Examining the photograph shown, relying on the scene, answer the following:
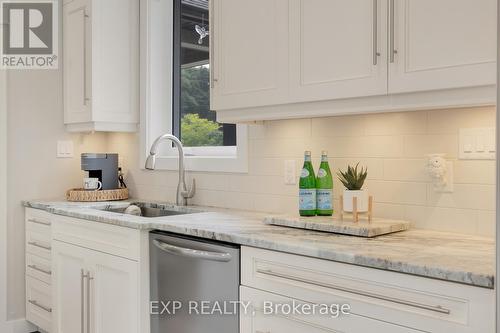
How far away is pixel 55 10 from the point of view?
3.44 m

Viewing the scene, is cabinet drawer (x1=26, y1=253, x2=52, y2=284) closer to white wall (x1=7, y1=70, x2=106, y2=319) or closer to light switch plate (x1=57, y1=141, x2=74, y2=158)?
white wall (x1=7, y1=70, x2=106, y2=319)

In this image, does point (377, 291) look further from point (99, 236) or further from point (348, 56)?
point (99, 236)

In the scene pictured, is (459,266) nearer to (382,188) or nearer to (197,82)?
(382,188)

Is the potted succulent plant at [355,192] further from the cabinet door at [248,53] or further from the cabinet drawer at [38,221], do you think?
the cabinet drawer at [38,221]

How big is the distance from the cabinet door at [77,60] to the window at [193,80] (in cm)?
55

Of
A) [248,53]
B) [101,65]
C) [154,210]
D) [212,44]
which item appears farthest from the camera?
[101,65]

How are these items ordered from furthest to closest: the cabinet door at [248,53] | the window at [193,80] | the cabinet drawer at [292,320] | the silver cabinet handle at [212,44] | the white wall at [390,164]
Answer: the window at [193,80]
the silver cabinet handle at [212,44]
the cabinet door at [248,53]
the white wall at [390,164]
the cabinet drawer at [292,320]

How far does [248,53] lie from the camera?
7.45ft

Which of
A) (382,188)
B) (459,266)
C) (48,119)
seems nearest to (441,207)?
(382,188)

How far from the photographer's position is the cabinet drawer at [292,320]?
1.52 meters

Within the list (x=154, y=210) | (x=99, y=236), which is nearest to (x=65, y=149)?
(x=154, y=210)

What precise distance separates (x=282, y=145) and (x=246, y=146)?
0.25m

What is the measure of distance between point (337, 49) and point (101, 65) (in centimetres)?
181

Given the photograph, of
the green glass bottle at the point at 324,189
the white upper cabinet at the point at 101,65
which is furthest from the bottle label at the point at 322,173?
the white upper cabinet at the point at 101,65
